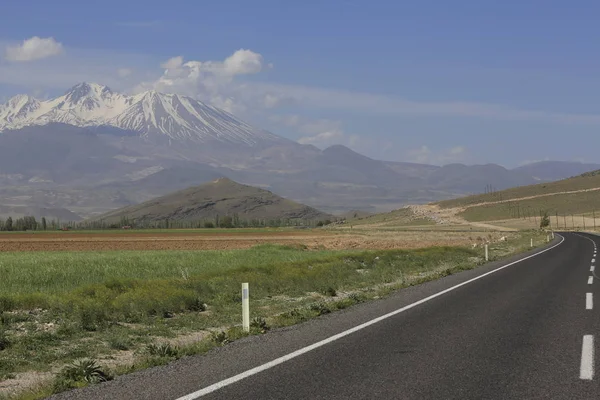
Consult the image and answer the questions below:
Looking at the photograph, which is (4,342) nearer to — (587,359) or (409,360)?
(409,360)

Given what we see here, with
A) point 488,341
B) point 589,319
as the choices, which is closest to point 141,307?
point 488,341

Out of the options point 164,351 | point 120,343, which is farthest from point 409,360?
point 120,343

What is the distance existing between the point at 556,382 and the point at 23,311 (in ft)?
40.4

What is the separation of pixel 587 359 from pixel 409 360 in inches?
100

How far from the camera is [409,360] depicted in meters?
10.6

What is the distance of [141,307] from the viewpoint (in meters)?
17.1

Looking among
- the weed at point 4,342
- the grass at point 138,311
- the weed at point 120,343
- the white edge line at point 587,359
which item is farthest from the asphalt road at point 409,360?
the weed at point 4,342

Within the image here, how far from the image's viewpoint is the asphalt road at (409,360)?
8.81 meters

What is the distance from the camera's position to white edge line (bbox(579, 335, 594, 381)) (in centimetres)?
952

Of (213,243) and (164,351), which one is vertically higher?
(164,351)

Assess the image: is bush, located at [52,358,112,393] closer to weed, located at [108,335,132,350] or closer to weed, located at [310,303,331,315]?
weed, located at [108,335,132,350]

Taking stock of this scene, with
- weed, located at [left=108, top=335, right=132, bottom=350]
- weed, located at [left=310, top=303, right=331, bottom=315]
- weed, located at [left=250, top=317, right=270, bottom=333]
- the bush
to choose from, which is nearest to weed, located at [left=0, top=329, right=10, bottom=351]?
weed, located at [left=108, top=335, right=132, bottom=350]

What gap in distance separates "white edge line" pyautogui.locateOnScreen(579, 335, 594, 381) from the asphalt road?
1 cm

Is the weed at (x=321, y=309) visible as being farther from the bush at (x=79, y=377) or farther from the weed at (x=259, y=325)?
the bush at (x=79, y=377)
